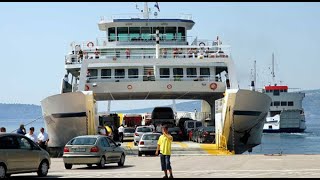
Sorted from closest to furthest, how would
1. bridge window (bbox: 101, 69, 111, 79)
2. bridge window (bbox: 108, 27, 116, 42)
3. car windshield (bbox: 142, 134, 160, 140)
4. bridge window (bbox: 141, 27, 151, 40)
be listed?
1. car windshield (bbox: 142, 134, 160, 140)
2. bridge window (bbox: 101, 69, 111, 79)
3. bridge window (bbox: 141, 27, 151, 40)
4. bridge window (bbox: 108, 27, 116, 42)

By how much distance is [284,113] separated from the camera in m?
118

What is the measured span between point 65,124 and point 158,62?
19.1 feet

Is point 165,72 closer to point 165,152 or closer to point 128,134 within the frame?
point 128,134

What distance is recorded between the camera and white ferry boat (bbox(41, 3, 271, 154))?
30562 mm

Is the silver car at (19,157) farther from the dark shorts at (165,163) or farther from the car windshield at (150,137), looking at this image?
the car windshield at (150,137)

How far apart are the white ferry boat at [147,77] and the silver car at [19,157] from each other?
39.8 feet

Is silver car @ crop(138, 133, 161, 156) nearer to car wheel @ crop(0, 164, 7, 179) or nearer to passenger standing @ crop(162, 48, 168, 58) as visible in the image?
passenger standing @ crop(162, 48, 168, 58)

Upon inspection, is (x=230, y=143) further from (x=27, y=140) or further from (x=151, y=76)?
(x=27, y=140)

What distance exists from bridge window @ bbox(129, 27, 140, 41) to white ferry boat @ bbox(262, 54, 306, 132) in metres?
78.4

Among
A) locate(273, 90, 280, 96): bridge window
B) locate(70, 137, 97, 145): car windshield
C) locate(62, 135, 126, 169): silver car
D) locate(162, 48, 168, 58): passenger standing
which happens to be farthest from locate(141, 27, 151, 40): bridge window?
locate(273, 90, 280, 96): bridge window

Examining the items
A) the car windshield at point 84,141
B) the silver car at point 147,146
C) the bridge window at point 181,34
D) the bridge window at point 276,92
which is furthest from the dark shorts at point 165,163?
the bridge window at point 276,92

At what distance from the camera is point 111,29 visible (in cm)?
4347

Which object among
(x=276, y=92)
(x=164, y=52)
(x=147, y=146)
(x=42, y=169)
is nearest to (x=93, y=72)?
(x=164, y=52)

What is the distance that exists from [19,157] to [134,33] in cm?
2636
